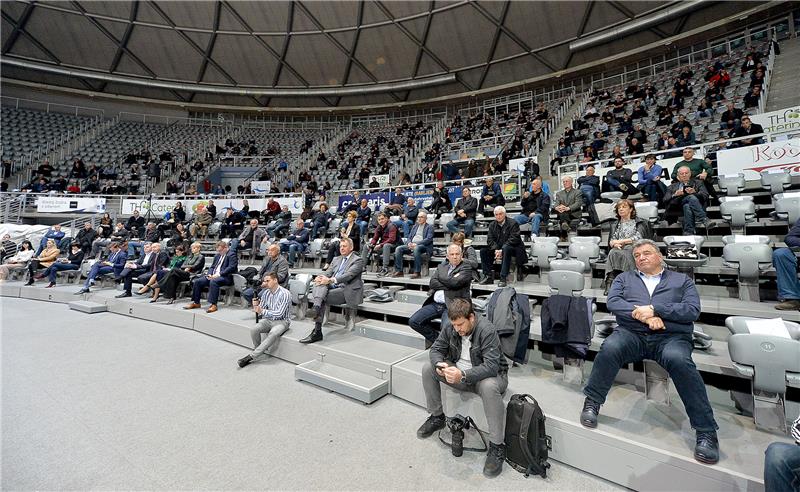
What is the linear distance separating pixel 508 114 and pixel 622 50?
522 cm

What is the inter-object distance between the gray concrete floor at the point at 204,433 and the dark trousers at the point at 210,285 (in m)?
1.57

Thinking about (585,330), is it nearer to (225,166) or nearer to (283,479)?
(283,479)

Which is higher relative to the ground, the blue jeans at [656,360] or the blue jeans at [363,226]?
the blue jeans at [363,226]

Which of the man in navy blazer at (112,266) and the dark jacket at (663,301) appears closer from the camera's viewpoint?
the dark jacket at (663,301)

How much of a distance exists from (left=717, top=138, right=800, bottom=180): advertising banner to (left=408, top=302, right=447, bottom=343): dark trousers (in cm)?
596

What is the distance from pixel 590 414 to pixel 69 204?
15843 millimetres

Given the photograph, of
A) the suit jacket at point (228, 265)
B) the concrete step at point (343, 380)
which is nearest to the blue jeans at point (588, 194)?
the concrete step at point (343, 380)

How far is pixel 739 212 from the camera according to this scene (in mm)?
3975

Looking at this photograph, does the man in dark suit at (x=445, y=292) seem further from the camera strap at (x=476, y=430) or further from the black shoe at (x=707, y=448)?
the black shoe at (x=707, y=448)

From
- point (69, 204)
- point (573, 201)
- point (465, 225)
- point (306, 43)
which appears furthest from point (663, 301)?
point (306, 43)

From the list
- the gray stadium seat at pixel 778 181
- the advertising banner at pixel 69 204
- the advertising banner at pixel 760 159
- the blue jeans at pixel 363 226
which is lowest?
the blue jeans at pixel 363 226

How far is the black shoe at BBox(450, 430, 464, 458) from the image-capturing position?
2.10 m

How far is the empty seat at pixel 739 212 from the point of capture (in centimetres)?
396

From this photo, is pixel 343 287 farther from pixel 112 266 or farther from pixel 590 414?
pixel 112 266
